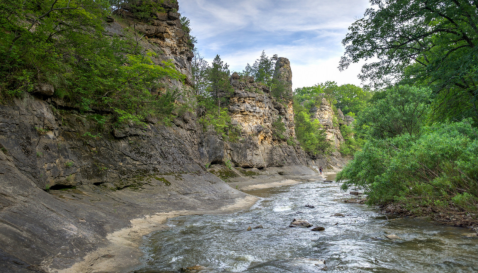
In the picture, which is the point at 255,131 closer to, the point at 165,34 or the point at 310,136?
the point at 165,34

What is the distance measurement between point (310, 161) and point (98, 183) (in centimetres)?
5569

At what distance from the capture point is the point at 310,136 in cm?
6612

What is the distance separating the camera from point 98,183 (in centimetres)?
1308

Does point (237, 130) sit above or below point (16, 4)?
below

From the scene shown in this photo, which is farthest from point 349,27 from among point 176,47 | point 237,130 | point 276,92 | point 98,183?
point 276,92

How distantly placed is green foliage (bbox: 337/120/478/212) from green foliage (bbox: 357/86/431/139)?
2784 millimetres

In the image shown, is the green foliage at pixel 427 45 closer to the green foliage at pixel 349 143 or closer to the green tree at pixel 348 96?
the green foliage at pixel 349 143

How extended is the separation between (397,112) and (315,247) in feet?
40.9

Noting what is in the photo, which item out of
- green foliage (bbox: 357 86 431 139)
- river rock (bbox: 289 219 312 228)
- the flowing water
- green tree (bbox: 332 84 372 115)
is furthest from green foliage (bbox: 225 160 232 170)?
green tree (bbox: 332 84 372 115)

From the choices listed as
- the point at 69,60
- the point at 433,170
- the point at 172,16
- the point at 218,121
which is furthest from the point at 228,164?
the point at 433,170

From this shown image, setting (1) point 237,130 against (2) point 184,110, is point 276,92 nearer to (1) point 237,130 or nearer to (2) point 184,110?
(1) point 237,130

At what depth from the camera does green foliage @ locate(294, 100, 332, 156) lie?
6544 centimetres

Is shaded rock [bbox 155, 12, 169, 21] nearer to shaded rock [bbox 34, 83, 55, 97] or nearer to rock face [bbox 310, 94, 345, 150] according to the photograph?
shaded rock [bbox 34, 83, 55, 97]

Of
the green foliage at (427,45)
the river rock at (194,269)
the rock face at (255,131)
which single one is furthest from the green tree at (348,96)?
the river rock at (194,269)
